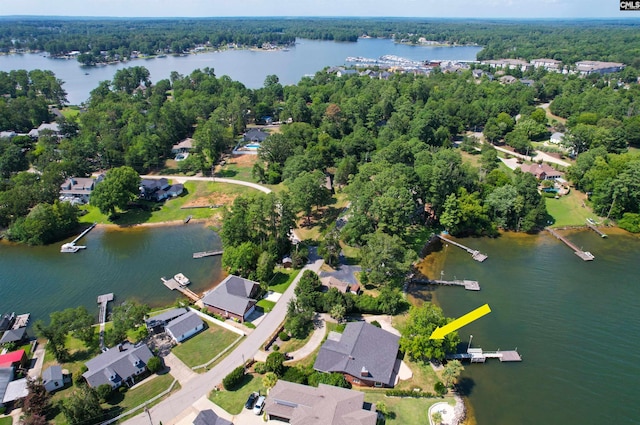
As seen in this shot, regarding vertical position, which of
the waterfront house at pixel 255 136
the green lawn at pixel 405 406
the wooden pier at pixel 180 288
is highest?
the waterfront house at pixel 255 136

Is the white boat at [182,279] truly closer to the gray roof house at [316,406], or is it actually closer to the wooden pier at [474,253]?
the gray roof house at [316,406]

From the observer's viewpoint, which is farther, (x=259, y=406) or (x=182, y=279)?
(x=182, y=279)

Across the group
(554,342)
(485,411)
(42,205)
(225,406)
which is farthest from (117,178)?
(554,342)

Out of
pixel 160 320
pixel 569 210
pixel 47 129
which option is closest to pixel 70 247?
pixel 160 320

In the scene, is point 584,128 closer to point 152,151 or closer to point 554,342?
point 554,342

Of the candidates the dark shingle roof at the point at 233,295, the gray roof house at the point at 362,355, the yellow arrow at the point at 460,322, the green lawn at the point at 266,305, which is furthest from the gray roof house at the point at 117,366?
the yellow arrow at the point at 460,322

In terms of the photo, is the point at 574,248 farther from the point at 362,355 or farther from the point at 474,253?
the point at 362,355
